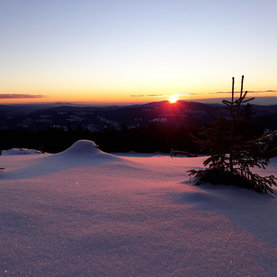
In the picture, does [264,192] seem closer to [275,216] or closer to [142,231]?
[275,216]

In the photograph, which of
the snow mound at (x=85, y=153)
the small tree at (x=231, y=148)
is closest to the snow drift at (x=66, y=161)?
the snow mound at (x=85, y=153)

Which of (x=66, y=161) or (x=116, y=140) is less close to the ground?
(x=66, y=161)

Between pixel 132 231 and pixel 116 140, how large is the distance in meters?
32.8

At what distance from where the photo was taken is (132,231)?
249cm

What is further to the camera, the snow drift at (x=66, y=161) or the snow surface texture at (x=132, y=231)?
the snow drift at (x=66, y=161)

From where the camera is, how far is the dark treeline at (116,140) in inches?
1375

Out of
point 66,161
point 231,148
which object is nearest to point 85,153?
point 66,161

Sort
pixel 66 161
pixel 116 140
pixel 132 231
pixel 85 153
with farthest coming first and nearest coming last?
1. pixel 116 140
2. pixel 85 153
3. pixel 66 161
4. pixel 132 231

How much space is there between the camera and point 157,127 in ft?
129

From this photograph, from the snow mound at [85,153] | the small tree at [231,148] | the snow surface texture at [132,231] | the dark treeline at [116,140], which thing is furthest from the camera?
the dark treeline at [116,140]

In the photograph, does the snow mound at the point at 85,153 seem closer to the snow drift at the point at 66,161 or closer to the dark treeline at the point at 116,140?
the snow drift at the point at 66,161

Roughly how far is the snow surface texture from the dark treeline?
3060 centimetres

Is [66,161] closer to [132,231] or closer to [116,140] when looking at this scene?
[132,231]

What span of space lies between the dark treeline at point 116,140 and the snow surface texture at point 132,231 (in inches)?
1205
